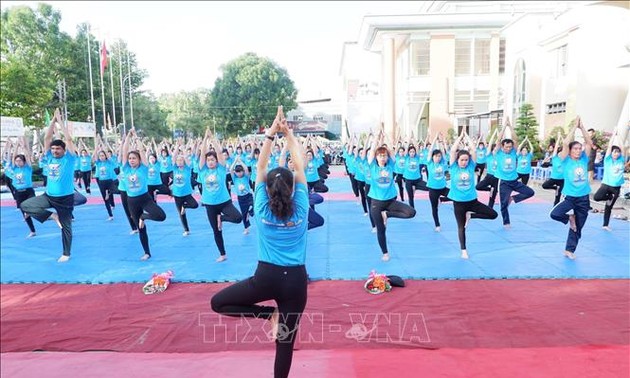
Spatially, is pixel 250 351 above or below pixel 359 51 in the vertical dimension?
below

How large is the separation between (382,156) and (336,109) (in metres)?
39.6

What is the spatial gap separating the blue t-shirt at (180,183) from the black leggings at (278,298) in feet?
19.4

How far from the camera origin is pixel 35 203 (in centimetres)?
671

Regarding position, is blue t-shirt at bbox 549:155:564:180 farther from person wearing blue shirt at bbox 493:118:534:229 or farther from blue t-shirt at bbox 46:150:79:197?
blue t-shirt at bbox 46:150:79:197

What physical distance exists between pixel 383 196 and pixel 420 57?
2558 centimetres

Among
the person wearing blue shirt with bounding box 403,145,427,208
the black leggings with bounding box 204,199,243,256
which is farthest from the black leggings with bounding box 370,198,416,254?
the person wearing blue shirt with bounding box 403,145,427,208

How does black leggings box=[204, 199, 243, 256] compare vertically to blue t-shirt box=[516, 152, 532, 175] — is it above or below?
below

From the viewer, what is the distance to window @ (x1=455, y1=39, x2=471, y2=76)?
2955cm

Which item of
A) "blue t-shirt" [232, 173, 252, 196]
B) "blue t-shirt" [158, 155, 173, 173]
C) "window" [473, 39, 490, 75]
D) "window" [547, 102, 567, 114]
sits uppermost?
"window" [473, 39, 490, 75]

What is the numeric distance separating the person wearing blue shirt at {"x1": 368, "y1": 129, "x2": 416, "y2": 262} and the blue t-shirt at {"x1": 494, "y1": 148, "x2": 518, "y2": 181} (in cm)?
342

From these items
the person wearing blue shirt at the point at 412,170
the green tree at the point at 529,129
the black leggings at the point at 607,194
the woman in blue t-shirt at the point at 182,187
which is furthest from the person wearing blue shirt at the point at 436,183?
the green tree at the point at 529,129

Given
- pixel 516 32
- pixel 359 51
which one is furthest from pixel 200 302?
pixel 359 51

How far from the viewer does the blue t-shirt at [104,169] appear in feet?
35.0

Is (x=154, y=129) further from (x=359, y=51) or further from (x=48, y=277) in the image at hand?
(x=359, y=51)
